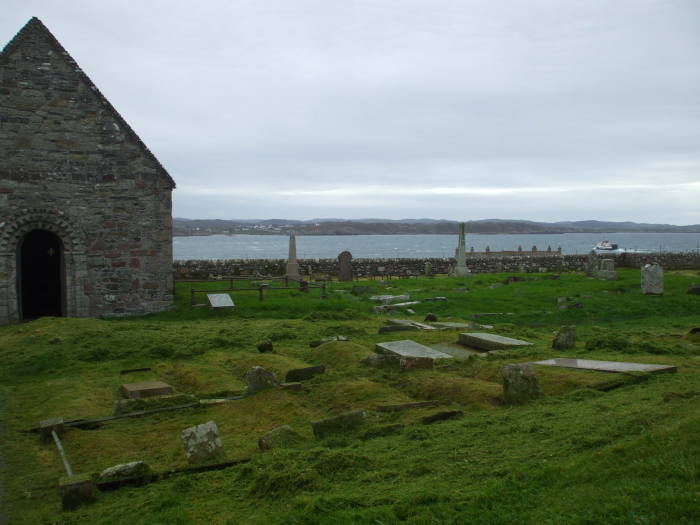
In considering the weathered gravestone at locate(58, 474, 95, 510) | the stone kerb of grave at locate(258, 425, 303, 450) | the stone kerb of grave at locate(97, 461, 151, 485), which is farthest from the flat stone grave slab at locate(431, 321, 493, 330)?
the weathered gravestone at locate(58, 474, 95, 510)

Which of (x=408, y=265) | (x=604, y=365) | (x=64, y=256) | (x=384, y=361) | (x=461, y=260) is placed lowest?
(x=384, y=361)

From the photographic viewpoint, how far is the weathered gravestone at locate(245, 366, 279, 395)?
9.59 metres

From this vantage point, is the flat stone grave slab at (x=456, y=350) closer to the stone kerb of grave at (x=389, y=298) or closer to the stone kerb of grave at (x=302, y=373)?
the stone kerb of grave at (x=302, y=373)

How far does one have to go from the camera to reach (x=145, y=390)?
9891 millimetres

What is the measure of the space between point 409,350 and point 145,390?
476 cm

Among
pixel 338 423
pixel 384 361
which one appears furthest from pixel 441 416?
pixel 384 361

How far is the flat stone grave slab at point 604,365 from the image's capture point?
30.0ft

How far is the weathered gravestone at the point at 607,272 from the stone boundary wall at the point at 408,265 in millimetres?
8038

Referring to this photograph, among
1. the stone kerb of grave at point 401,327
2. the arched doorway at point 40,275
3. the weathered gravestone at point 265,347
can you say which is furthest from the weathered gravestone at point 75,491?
the arched doorway at point 40,275

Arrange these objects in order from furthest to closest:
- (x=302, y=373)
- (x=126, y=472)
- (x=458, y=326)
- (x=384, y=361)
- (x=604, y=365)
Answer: (x=458, y=326), (x=384, y=361), (x=302, y=373), (x=604, y=365), (x=126, y=472)

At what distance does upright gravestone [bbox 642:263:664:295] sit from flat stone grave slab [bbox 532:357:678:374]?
1286 cm

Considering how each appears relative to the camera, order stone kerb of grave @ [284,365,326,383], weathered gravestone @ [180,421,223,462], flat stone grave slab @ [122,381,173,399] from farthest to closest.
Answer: stone kerb of grave @ [284,365,326,383] → flat stone grave slab @ [122,381,173,399] → weathered gravestone @ [180,421,223,462]

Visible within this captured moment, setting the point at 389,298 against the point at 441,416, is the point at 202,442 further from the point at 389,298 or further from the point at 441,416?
the point at 389,298

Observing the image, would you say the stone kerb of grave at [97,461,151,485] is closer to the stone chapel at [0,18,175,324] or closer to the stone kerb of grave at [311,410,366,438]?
the stone kerb of grave at [311,410,366,438]
